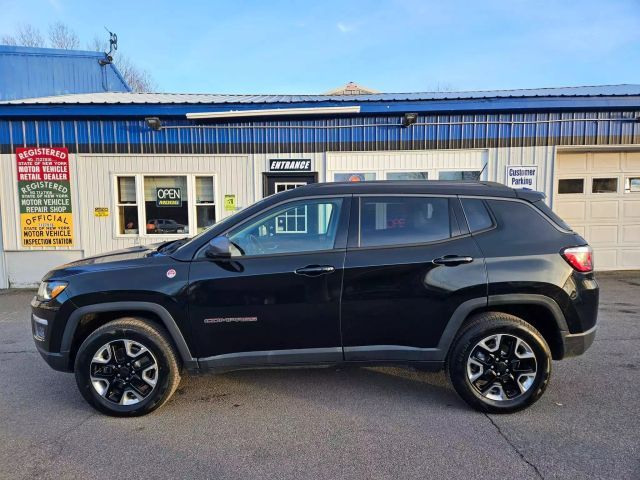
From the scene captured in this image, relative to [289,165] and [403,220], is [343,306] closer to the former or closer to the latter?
[403,220]

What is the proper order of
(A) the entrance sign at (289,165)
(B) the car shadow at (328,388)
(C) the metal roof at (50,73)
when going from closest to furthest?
1. (B) the car shadow at (328,388)
2. (A) the entrance sign at (289,165)
3. (C) the metal roof at (50,73)

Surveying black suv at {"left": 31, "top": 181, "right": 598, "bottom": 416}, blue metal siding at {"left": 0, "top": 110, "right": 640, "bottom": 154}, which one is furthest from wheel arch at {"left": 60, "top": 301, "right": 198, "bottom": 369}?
blue metal siding at {"left": 0, "top": 110, "right": 640, "bottom": 154}

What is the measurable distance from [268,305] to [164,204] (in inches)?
255

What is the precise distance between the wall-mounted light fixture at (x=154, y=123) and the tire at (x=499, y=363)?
7.47 metres

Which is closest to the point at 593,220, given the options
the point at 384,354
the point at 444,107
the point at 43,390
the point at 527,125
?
the point at 527,125

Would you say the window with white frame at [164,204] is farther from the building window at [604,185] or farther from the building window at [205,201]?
the building window at [604,185]

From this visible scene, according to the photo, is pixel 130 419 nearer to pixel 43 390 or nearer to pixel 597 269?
pixel 43 390

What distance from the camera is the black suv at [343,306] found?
311cm

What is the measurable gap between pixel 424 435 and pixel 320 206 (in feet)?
6.40

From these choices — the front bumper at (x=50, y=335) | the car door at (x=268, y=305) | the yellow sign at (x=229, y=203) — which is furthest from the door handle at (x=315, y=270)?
the yellow sign at (x=229, y=203)

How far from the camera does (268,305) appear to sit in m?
3.10

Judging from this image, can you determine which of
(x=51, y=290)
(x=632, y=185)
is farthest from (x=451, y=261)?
(x=632, y=185)

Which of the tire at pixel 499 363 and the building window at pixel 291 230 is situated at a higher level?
the building window at pixel 291 230

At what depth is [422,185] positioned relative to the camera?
3.40m
